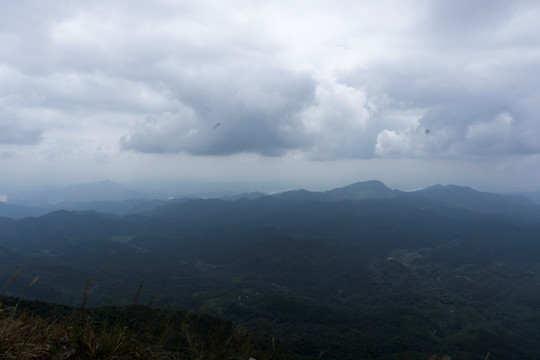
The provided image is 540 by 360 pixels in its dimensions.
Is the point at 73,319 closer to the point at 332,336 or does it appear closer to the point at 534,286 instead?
the point at 332,336

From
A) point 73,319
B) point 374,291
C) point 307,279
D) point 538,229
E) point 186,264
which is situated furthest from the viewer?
point 538,229

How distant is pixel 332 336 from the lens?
4878cm

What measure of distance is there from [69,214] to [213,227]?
96.5 m

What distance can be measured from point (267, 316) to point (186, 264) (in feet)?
256

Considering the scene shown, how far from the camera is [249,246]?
15350 cm

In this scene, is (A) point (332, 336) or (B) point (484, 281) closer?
(A) point (332, 336)

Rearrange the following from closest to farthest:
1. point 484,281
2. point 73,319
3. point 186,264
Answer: point 73,319
point 484,281
point 186,264

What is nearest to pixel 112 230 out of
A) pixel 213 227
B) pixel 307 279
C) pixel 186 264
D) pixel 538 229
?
pixel 213 227

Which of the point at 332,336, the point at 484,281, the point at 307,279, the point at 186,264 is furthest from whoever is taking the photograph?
the point at 186,264

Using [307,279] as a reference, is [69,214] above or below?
above

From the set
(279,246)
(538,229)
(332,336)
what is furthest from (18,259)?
(538,229)

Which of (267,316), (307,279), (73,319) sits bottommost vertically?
(307,279)

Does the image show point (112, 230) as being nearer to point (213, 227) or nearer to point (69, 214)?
point (69, 214)

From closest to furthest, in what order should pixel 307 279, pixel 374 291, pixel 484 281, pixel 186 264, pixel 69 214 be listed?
pixel 374 291, pixel 484 281, pixel 307 279, pixel 186 264, pixel 69 214
